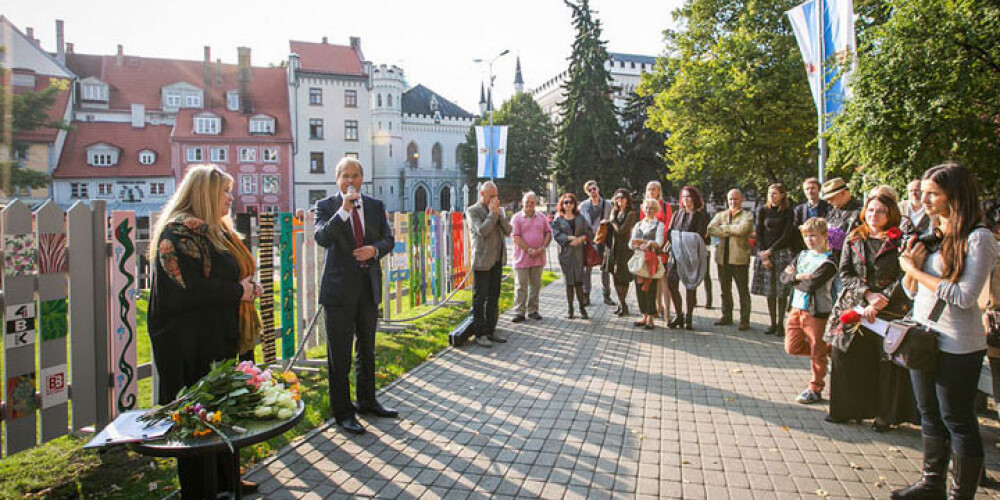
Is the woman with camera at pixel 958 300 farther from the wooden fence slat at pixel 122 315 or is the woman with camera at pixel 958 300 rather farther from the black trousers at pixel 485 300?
the wooden fence slat at pixel 122 315

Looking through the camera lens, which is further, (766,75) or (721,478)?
(766,75)

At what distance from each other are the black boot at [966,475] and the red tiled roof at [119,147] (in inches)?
2353

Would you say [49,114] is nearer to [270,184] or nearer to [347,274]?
[270,184]

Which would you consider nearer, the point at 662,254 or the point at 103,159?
the point at 662,254

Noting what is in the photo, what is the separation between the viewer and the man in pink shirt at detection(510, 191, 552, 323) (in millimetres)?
9602

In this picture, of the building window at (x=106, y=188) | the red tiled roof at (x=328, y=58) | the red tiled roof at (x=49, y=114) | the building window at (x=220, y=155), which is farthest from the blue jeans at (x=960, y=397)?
the red tiled roof at (x=328, y=58)

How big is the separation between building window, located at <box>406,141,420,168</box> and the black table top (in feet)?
249

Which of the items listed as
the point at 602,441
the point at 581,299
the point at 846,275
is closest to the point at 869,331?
the point at 846,275

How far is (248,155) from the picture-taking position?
5647cm

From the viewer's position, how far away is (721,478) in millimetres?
4070

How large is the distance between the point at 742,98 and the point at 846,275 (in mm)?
22917

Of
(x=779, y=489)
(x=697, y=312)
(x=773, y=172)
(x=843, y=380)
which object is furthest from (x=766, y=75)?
(x=779, y=489)

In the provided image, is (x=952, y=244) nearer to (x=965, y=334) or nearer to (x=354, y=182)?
(x=965, y=334)

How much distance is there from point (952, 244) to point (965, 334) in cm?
49
